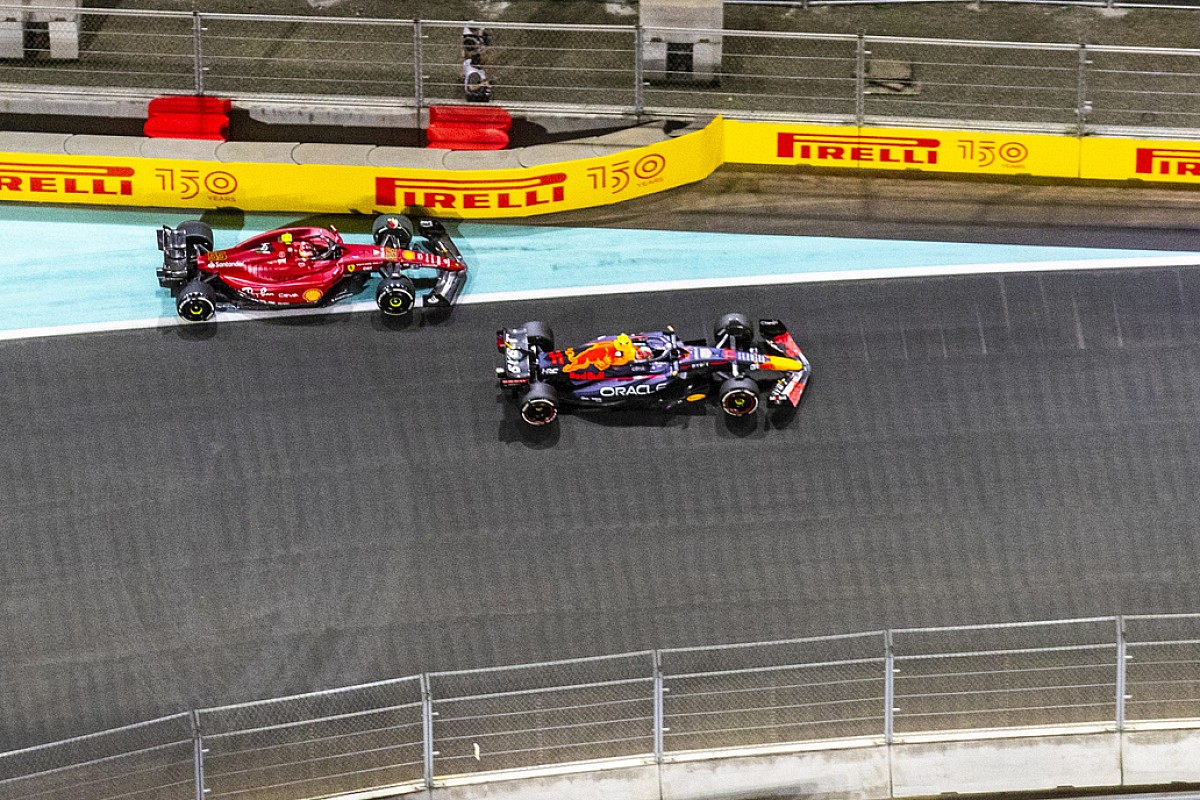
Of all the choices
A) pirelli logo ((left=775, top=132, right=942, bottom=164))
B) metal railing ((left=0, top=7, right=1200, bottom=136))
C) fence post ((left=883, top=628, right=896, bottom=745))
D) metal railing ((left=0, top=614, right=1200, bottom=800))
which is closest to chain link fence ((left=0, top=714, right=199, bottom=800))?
metal railing ((left=0, top=614, right=1200, bottom=800))

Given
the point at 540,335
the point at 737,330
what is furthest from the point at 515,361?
the point at 737,330

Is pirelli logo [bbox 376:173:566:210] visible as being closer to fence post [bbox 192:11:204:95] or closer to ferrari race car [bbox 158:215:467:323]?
ferrari race car [bbox 158:215:467:323]

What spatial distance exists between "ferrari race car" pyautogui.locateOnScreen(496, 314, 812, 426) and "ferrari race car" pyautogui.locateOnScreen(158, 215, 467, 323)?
166 cm

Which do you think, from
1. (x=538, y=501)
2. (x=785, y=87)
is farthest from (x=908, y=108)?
(x=538, y=501)

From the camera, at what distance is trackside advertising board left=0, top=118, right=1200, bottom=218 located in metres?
26.3

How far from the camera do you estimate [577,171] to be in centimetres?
2652

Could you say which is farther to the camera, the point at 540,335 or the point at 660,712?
the point at 540,335

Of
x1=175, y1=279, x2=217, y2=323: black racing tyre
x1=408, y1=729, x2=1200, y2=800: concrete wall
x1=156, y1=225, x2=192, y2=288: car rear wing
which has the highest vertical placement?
x1=156, y1=225, x2=192, y2=288: car rear wing

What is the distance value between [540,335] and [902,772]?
21.2 ft

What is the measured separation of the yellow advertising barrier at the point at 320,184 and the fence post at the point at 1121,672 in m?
9.43

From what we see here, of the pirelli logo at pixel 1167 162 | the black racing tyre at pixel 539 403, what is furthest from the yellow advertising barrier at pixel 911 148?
the black racing tyre at pixel 539 403

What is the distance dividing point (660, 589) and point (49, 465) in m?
6.66

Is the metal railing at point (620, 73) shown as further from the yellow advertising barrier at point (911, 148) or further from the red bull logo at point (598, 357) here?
the red bull logo at point (598, 357)

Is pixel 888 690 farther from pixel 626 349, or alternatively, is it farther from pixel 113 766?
pixel 113 766
